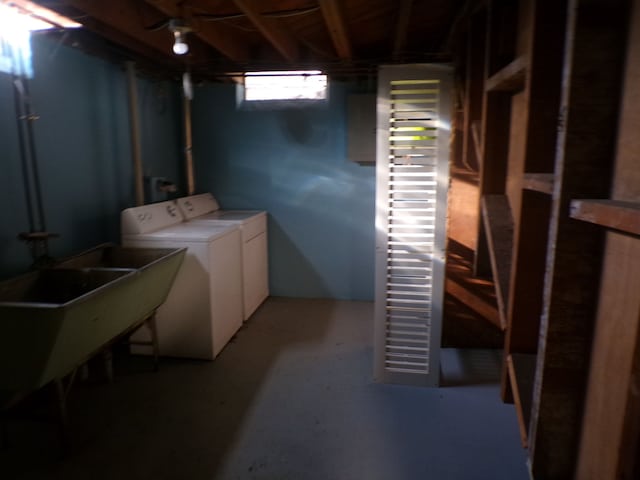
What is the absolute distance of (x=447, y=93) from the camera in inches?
94.0

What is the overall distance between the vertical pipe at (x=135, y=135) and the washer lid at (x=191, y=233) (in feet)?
1.26

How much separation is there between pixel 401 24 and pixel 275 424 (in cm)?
241

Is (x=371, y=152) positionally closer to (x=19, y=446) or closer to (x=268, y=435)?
(x=268, y=435)

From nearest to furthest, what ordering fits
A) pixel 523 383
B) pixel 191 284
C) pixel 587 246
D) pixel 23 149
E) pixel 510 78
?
pixel 587 246, pixel 523 383, pixel 510 78, pixel 23 149, pixel 191 284

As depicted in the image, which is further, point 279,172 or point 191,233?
point 279,172

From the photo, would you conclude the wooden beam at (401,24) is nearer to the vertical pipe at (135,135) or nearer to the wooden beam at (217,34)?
the wooden beam at (217,34)

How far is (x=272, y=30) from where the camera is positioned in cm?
262

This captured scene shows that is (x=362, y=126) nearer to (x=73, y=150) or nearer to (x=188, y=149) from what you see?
(x=188, y=149)

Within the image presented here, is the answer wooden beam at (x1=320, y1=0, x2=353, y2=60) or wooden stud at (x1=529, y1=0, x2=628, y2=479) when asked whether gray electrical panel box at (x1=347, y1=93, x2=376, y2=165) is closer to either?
wooden beam at (x1=320, y1=0, x2=353, y2=60)

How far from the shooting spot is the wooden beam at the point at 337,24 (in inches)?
85.0

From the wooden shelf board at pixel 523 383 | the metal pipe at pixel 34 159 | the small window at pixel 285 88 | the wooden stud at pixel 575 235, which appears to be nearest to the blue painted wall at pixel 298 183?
the small window at pixel 285 88

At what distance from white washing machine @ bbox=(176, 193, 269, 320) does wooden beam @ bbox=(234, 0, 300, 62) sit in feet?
4.53

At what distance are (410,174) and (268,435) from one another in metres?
1.63

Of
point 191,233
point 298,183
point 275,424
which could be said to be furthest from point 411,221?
point 298,183
